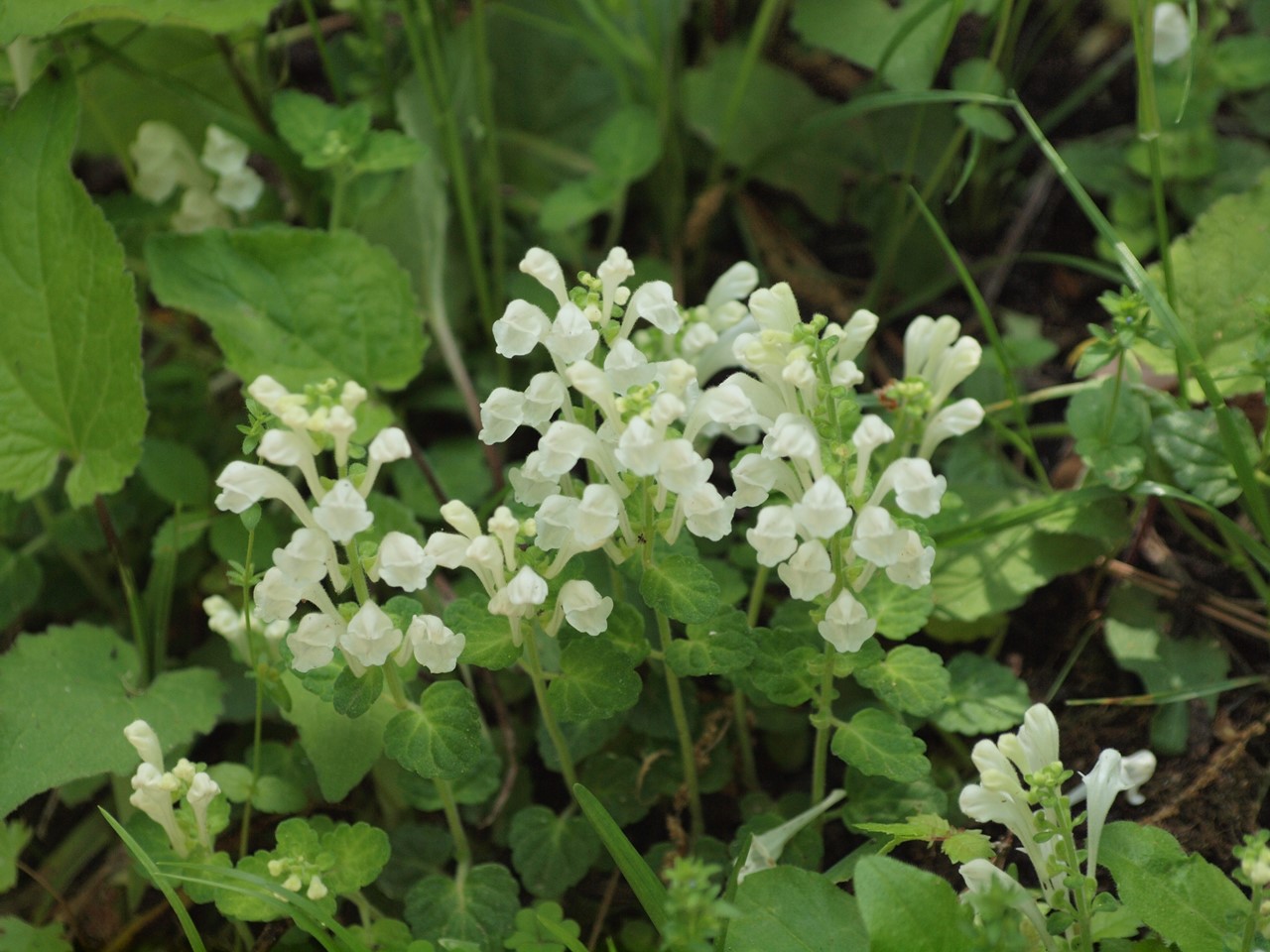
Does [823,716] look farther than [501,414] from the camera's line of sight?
Yes

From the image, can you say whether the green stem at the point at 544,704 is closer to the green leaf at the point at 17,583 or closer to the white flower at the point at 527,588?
the white flower at the point at 527,588

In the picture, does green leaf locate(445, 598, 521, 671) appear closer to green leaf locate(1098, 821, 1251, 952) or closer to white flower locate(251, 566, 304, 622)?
white flower locate(251, 566, 304, 622)

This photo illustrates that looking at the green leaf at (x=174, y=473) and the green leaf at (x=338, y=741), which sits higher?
the green leaf at (x=174, y=473)

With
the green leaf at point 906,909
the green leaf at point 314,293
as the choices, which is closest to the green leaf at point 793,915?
the green leaf at point 906,909

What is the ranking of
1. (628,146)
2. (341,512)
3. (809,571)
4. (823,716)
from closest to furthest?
(341,512) < (809,571) < (823,716) < (628,146)

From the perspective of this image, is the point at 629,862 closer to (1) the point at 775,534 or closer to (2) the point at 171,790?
(1) the point at 775,534

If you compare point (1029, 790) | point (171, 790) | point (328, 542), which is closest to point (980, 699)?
point (1029, 790)

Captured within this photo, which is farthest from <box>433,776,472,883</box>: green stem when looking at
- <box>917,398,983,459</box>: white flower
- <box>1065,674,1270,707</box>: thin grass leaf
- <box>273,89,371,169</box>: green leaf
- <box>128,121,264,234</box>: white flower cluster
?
<box>128,121,264,234</box>: white flower cluster
